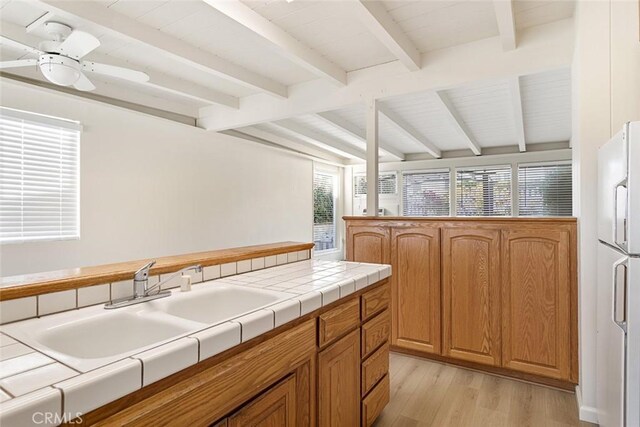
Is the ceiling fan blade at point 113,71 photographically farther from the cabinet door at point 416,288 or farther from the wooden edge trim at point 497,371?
the wooden edge trim at point 497,371

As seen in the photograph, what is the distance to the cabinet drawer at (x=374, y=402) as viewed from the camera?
5.70 ft

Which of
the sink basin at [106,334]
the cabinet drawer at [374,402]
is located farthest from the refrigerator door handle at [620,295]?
the sink basin at [106,334]

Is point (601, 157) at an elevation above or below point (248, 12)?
below

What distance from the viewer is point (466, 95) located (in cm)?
385

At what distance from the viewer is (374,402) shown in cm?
185

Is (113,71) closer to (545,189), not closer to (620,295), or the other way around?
(620,295)

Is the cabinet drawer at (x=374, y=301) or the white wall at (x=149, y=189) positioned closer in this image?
the cabinet drawer at (x=374, y=301)

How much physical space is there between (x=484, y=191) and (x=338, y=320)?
237 inches

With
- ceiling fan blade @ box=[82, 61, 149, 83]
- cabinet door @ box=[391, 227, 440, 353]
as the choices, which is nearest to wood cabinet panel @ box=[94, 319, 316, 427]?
cabinet door @ box=[391, 227, 440, 353]

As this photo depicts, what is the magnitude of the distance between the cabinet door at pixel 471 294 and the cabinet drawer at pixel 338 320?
1337mm

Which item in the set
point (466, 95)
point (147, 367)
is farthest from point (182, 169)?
point (147, 367)

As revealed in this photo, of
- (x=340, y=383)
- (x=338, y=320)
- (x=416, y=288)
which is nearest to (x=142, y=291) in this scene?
(x=338, y=320)

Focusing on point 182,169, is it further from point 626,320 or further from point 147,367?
point 626,320

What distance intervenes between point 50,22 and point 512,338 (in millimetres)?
3930
